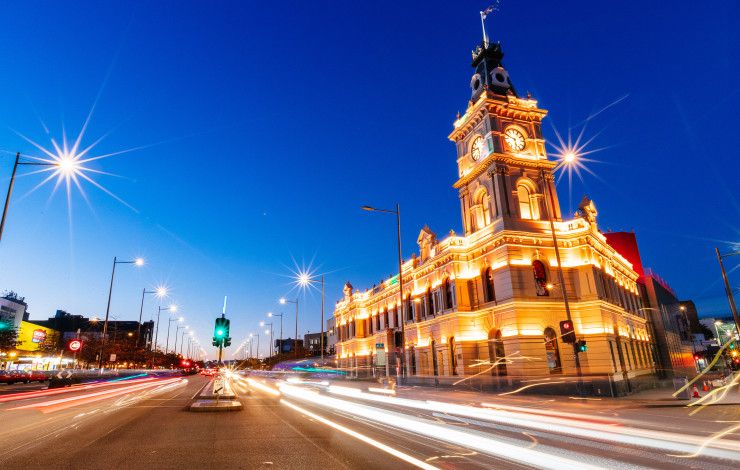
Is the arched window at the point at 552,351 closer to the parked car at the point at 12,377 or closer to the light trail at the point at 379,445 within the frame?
the light trail at the point at 379,445

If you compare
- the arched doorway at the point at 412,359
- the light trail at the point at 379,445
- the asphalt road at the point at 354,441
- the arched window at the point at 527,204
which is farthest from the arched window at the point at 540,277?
the light trail at the point at 379,445

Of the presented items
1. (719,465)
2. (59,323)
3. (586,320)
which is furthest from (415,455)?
(59,323)

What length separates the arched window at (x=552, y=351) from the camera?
3356 cm

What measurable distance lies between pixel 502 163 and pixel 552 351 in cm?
1709

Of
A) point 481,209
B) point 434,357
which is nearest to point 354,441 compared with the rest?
point 434,357

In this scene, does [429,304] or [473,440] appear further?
[429,304]

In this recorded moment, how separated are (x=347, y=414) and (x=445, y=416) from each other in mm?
3631

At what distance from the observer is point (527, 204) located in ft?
131

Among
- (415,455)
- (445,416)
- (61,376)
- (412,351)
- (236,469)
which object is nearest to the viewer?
(236,469)

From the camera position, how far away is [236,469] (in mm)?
6793

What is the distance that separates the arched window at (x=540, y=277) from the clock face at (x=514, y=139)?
11.8 metres

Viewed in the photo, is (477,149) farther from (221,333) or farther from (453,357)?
(221,333)

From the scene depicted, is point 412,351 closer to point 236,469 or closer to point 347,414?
point 347,414

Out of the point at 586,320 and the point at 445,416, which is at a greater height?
the point at 586,320
